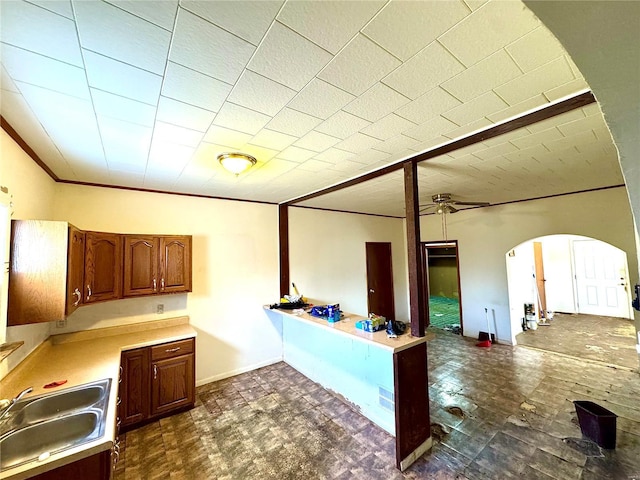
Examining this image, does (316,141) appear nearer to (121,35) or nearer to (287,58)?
(287,58)

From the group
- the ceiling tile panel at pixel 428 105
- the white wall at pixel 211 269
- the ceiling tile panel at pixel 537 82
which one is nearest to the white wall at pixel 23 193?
the white wall at pixel 211 269

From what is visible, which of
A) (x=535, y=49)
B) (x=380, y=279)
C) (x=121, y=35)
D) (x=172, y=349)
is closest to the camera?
(x=121, y=35)

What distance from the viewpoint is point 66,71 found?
1.30 m

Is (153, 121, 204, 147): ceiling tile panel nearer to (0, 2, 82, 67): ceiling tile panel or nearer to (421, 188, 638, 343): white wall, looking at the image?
(0, 2, 82, 67): ceiling tile panel

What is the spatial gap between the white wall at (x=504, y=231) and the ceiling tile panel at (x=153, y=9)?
553 cm

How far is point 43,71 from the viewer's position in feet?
4.24

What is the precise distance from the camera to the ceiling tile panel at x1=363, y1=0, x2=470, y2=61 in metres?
1.01

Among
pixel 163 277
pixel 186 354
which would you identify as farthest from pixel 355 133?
pixel 186 354

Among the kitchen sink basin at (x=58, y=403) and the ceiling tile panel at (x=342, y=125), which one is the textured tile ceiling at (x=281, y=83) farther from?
the kitchen sink basin at (x=58, y=403)

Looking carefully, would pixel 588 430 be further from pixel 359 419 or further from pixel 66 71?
pixel 66 71

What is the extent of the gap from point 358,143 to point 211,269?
109 inches

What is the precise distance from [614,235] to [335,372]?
4451 mm

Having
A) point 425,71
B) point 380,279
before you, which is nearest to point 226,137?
point 425,71

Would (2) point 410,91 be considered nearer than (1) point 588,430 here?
Yes
